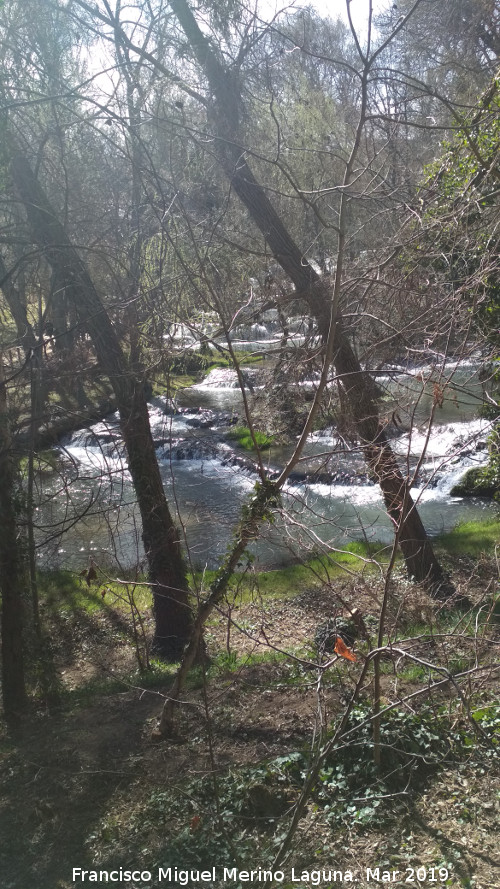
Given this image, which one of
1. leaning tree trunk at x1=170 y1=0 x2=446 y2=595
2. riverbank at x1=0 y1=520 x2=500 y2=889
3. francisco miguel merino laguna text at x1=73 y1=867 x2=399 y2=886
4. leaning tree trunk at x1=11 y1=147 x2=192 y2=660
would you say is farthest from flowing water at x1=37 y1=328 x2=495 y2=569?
francisco miguel merino laguna text at x1=73 y1=867 x2=399 y2=886

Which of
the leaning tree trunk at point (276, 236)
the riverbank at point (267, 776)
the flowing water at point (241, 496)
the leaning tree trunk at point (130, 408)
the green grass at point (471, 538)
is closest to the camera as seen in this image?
the riverbank at point (267, 776)

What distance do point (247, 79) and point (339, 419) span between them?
5.18 meters

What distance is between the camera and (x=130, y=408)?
7.89 metres

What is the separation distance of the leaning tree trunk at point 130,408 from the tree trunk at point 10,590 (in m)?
1.51

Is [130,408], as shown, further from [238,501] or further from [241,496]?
[241,496]

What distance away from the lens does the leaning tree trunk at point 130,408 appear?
25.1 ft

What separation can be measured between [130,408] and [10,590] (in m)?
2.61

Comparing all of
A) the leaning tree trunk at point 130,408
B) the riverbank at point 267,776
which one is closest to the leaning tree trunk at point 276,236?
the leaning tree trunk at point 130,408

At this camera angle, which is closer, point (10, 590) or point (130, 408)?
point (10, 590)

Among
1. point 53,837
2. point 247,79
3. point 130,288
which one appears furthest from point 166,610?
point 247,79

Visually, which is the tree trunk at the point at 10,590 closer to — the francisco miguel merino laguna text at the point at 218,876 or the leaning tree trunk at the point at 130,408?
the leaning tree trunk at the point at 130,408

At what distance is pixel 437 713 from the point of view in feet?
14.7

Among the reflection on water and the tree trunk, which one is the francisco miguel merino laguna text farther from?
the reflection on water

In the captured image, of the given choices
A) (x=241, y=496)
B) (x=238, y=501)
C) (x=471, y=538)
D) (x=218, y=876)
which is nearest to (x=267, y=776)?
(x=218, y=876)
